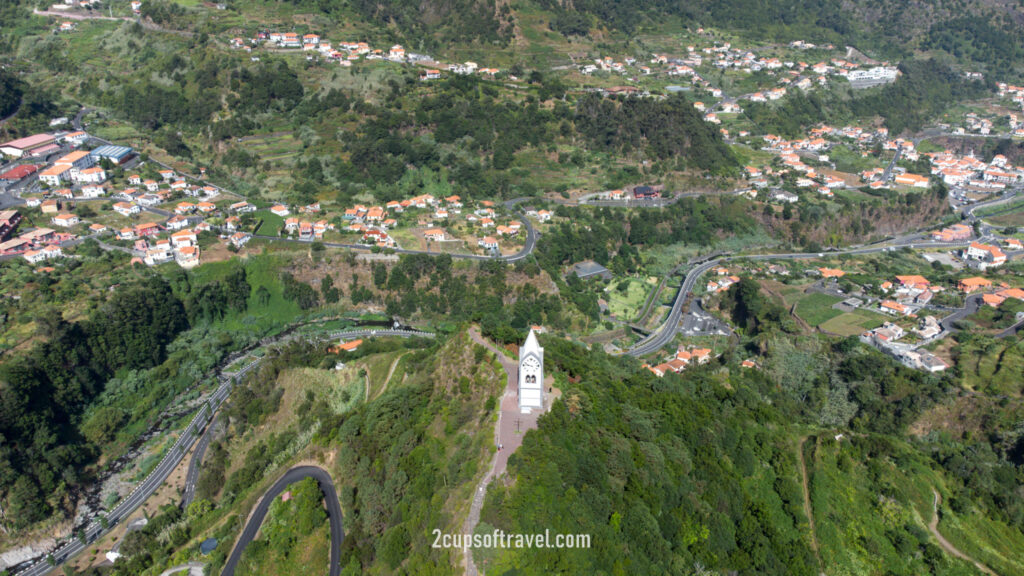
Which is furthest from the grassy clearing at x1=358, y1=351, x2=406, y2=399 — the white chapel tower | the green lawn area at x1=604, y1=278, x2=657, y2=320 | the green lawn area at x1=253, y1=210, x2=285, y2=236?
the green lawn area at x1=253, y1=210, x2=285, y2=236

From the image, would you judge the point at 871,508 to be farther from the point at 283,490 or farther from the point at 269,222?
the point at 269,222

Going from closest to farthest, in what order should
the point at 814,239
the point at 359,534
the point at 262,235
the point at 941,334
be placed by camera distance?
1. the point at 359,534
2. the point at 941,334
3. the point at 262,235
4. the point at 814,239

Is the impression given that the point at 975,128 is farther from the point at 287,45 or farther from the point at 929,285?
the point at 287,45

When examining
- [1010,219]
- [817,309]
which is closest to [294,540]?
[817,309]

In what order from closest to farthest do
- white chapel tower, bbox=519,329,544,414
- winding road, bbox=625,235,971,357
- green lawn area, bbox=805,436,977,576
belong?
1. white chapel tower, bbox=519,329,544,414
2. green lawn area, bbox=805,436,977,576
3. winding road, bbox=625,235,971,357

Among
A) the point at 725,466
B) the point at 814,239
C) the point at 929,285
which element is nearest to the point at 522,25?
the point at 814,239

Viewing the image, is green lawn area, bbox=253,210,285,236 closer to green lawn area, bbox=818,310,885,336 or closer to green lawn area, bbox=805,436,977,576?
green lawn area, bbox=818,310,885,336

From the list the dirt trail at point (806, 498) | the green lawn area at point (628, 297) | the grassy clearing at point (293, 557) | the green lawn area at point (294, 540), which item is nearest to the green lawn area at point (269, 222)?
the green lawn area at point (628, 297)
